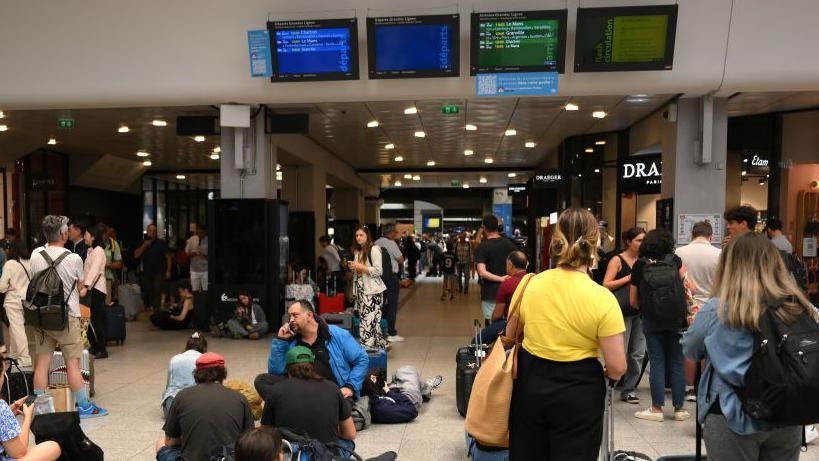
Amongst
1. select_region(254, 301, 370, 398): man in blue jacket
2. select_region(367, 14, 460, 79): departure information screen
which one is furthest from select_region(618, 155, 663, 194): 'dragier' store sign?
select_region(254, 301, 370, 398): man in blue jacket

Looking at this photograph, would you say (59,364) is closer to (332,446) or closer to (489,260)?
(332,446)

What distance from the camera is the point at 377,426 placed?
5.43 meters

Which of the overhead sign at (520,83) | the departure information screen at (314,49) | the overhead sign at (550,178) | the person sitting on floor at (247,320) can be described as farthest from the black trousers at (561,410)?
the overhead sign at (550,178)

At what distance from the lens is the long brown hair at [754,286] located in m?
2.44

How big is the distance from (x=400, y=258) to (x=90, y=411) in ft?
17.4

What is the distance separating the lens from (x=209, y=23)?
8.07 m

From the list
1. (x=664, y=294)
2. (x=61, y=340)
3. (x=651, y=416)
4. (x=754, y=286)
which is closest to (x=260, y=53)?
(x=61, y=340)

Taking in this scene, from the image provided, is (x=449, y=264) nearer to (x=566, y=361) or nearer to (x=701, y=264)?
(x=701, y=264)

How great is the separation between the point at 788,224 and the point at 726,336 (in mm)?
10510

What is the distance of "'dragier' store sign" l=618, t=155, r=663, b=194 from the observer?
11.5 meters

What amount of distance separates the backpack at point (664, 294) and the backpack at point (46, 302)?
4762 mm

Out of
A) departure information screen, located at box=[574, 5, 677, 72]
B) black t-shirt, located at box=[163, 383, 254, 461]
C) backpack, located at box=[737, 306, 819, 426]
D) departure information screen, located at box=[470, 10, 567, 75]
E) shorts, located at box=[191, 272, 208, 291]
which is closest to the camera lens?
backpack, located at box=[737, 306, 819, 426]

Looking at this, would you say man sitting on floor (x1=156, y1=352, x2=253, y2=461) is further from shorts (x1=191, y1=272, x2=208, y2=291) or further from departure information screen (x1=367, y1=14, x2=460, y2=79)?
shorts (x1=191, y1=272, x2=208, y2=291)

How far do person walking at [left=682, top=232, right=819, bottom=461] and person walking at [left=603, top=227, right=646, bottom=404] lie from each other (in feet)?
11.4
